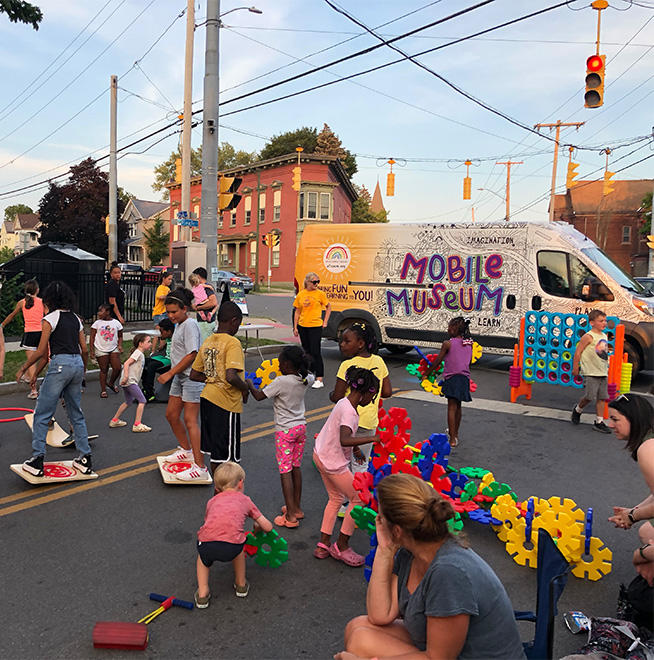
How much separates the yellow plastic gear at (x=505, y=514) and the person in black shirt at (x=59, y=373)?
12.0ft

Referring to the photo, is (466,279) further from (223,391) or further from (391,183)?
(391,183)

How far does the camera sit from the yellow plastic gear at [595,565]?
3.82 metres

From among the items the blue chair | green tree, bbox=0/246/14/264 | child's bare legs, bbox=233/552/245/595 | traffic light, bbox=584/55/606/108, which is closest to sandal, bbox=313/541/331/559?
child's bare legs, bbox=233/552/245/595

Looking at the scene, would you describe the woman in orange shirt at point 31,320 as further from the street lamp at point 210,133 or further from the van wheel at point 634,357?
the van wheel at point 634,357

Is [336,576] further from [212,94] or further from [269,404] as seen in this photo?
[212,94]

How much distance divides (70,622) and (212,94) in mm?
11326

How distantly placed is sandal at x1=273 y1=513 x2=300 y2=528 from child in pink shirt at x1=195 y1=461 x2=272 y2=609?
0.82 m

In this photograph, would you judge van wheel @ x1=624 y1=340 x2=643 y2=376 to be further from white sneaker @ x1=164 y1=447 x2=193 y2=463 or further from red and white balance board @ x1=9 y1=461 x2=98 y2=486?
red and white balance board @ x1=9 y1=461 x2=98 y2=486

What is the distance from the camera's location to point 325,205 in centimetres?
4728

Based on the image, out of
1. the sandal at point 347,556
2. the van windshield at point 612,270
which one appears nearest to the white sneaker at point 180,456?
the sandal at point 347,556

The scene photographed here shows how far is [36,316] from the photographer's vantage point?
8438mm

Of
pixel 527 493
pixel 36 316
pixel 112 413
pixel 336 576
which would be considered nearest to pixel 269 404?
pixel 112 413

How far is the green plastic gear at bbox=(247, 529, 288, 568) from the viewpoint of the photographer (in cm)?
379

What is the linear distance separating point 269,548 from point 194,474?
1.83 metres
